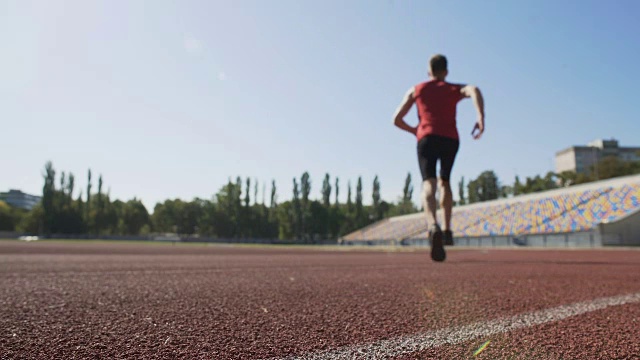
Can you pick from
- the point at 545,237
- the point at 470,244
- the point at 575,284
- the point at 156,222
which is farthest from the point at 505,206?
the point at 156,222

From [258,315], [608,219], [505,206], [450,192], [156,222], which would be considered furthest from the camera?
[156,222]

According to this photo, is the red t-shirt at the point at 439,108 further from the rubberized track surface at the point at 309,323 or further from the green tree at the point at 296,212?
the green tree at the point at 296,212

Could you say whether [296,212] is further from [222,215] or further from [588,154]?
[588,154]

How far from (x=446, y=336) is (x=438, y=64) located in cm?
294

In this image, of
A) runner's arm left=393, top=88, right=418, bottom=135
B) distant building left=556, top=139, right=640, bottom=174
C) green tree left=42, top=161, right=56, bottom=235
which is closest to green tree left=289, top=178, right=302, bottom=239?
green tree left=42, top=161, right=56, bottom=235

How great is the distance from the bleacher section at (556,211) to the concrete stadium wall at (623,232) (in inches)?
14.4

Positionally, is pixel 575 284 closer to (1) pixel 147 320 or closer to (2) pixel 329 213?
(1) pixel 147 320

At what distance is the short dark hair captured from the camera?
13.3ft

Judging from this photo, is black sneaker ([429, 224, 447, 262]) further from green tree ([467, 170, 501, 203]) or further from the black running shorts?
green tree ([467, 170, 501, 203])

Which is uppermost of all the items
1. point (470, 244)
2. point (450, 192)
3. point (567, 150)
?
point (567, 150)

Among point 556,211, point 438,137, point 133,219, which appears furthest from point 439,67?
point 133,219

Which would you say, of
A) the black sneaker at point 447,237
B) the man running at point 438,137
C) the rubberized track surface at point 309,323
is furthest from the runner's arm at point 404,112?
the rubberized track surface at point 309,323

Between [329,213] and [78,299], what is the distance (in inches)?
3155

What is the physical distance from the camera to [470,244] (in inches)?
1465
